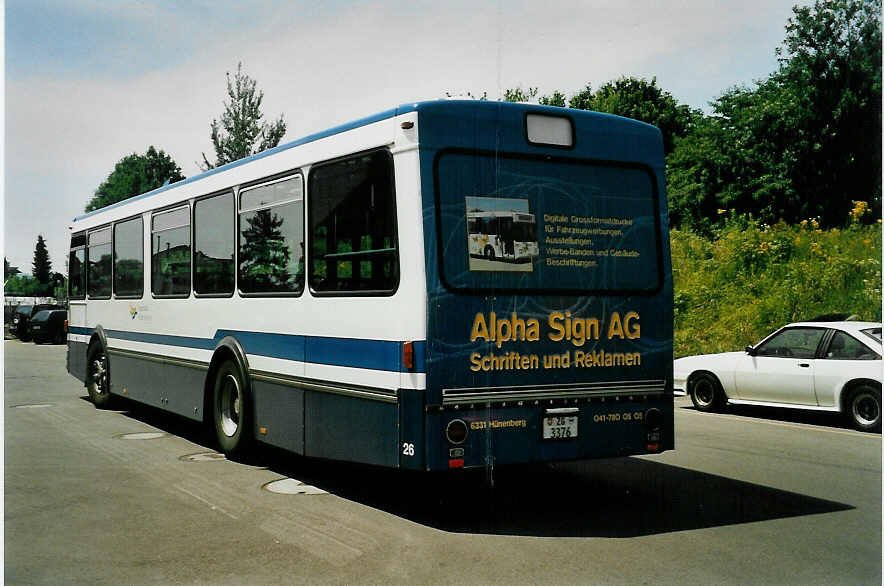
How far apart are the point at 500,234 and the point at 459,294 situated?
60cm

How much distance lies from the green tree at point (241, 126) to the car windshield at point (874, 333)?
751 inches

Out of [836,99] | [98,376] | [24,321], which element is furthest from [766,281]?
[24,321]

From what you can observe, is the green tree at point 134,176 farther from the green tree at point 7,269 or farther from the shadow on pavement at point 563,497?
the shadow on pavement at point 563,497

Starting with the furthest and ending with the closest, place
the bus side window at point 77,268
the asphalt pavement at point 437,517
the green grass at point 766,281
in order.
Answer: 1. the green grass at point 766,281
2. the bus side window at point 77,268
3. the asphalt pavement at point 437,517

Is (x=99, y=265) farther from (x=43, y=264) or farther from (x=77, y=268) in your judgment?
(x=43, y=264)

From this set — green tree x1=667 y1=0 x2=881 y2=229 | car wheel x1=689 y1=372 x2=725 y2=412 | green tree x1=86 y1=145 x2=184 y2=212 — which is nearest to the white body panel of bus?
car wheel x1=689 y1=372 x2=725 y2=412

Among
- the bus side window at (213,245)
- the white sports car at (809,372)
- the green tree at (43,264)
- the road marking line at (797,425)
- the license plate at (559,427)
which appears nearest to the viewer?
the license plate at (559,427)

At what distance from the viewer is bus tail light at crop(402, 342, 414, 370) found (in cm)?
661

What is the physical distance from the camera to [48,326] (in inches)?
1591

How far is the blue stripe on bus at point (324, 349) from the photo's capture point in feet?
22.1

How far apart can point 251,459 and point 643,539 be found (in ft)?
15.4

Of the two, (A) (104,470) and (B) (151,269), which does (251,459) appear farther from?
(B) (151,269)

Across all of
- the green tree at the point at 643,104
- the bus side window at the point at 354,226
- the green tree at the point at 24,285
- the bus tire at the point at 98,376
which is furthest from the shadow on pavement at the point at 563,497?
the green tree at the point at 24,285

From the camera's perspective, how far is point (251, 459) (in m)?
9.53
